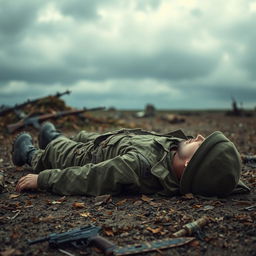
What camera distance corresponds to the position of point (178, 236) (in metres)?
2.99

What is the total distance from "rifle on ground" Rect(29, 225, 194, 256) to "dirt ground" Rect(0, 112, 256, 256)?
5 centimetres

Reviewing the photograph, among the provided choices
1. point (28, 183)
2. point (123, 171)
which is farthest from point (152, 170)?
point (28, 183)

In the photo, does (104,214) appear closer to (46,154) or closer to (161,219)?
(161,219)

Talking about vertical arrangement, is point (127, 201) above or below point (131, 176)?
below

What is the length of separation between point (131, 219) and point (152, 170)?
742mm

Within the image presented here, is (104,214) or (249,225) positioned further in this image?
(104,214)

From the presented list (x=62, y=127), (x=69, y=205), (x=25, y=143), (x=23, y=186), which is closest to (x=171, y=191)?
(x=69, y=205)

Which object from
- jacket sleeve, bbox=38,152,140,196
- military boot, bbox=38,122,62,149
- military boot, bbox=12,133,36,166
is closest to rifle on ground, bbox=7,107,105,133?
military boot, bbox=38,122,62,149

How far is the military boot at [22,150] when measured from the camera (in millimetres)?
5605

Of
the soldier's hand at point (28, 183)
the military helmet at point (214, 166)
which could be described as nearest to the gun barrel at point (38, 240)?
the soldier's hand at point (28, 183)

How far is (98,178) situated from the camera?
13.1 feet

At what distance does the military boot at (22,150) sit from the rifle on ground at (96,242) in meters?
2.96

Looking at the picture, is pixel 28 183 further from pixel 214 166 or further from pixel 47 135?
pixel 214 166

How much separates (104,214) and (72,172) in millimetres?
783
